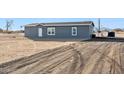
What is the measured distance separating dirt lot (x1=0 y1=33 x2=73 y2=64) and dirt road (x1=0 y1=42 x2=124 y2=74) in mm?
173

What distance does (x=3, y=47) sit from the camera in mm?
10078

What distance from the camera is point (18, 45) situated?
10.2 m

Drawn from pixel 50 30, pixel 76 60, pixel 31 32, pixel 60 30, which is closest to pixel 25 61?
pixel 31 32

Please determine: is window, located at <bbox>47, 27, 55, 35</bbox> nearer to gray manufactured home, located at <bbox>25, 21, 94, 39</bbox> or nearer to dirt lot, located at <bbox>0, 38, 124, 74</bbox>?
gray manufactured home, located at <bbox>25, 21, 94, 39</bbox>

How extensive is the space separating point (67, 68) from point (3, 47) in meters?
2.11

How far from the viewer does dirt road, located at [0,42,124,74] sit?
376 inches

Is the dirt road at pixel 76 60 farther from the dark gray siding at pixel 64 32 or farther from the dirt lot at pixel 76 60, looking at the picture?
the dark gray siding at pixel 64 32
